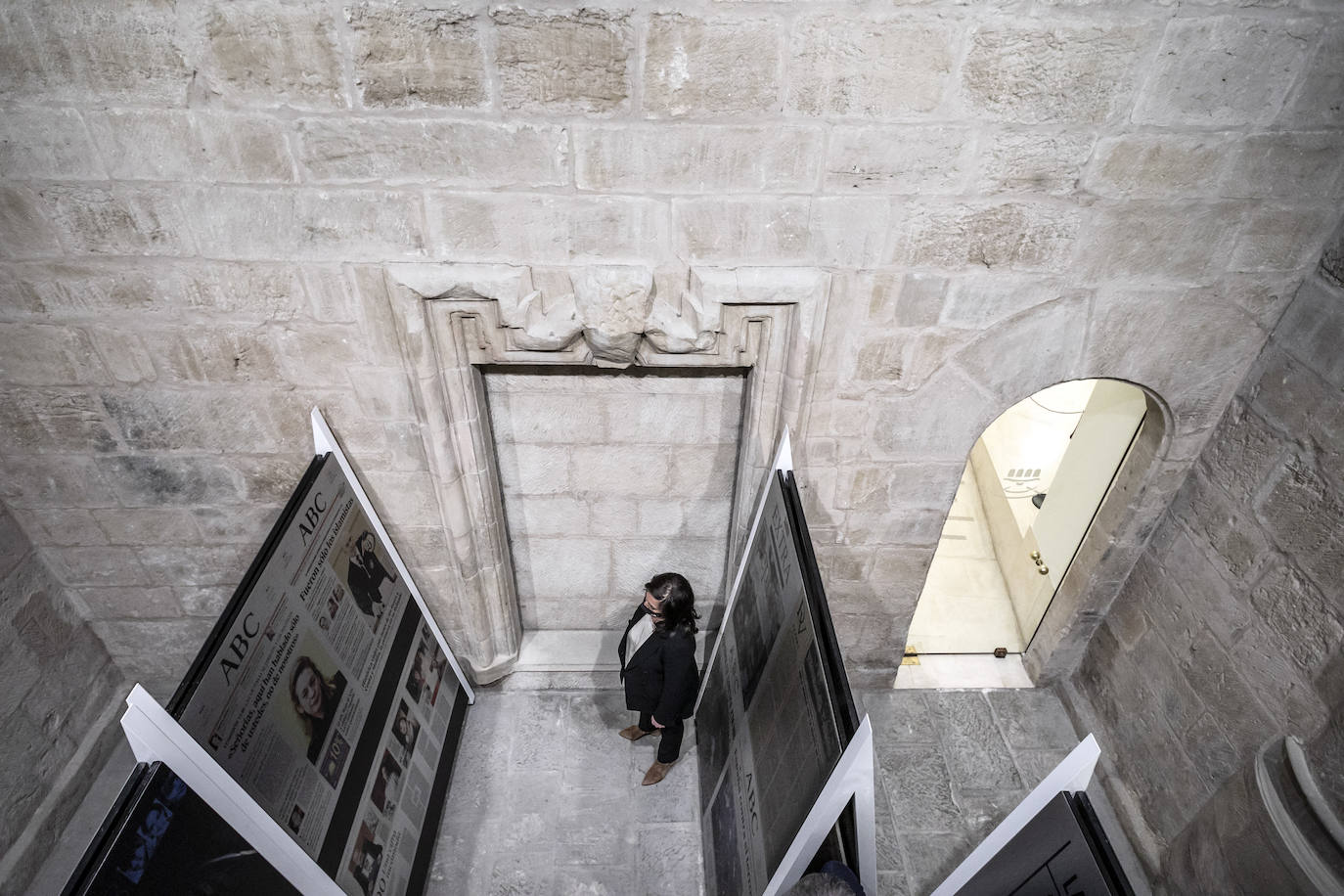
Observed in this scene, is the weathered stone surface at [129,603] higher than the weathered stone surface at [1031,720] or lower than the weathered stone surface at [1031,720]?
higher

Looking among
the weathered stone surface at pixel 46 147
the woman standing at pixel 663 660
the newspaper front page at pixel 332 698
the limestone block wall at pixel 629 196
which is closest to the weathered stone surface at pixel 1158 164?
the limestone block wall at pixel 629 196

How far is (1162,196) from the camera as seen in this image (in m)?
2.45

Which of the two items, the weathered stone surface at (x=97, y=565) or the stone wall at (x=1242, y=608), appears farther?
the weathered stone surface at (x=97, y=565)

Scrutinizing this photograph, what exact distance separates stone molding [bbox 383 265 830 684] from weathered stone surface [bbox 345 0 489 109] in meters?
0.54

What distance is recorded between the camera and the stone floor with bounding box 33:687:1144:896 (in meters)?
3.41

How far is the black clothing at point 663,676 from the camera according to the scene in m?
3.18

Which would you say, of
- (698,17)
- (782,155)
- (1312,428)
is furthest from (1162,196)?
(698,17)

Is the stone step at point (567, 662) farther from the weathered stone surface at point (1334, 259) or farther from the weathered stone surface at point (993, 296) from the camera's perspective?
the weathered stone surface at point (1334, 259)

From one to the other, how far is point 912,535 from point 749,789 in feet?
4.59

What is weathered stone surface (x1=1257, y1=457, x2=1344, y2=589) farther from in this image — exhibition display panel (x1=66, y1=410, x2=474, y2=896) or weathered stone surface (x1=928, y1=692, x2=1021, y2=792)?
exhibition display panel (x1=66, y1=410, x2=474, y2=896)

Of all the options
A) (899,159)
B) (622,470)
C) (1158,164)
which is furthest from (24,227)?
(1158,164)

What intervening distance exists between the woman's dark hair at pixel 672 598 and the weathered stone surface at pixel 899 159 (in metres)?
1.69

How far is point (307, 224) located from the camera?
2396 mm

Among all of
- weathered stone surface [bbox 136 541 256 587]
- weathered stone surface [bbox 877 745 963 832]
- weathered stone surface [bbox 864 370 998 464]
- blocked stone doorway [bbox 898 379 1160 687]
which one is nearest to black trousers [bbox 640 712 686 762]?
weathered stone surface [bbox 877 745 963 832]
